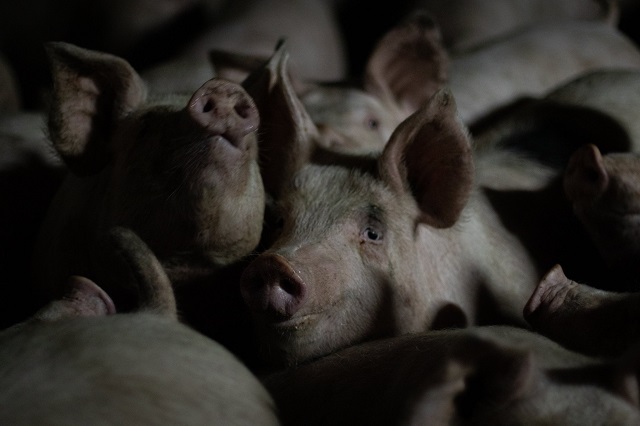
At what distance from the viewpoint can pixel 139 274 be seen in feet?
5.17

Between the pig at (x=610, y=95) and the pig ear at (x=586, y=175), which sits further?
the pig at (x=610, y=95)

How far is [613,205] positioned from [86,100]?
119cm

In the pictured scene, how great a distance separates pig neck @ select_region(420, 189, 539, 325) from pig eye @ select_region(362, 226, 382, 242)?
13cm

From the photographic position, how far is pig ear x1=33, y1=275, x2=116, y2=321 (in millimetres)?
1601

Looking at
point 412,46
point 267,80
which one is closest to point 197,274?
point 267,80

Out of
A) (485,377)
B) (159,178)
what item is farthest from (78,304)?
(485,377)

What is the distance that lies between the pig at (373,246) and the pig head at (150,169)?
13 centimetres

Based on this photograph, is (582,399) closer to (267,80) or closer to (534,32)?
(267,80)

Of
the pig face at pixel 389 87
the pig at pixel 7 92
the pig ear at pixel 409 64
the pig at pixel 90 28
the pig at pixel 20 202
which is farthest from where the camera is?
the pig at pixel 90 28

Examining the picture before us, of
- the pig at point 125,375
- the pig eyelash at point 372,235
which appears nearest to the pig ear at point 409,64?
the pig eyelash at point 372,235

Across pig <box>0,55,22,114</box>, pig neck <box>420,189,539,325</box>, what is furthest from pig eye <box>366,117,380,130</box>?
pig <box>0,55,22,114</box>

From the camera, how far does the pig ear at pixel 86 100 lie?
2.04 m

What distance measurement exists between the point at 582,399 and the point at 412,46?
73.8 inches

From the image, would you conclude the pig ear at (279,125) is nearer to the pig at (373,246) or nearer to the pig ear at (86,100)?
the pig at (373,246)
